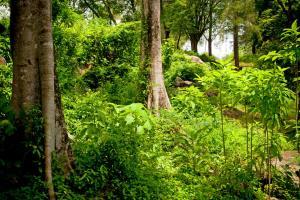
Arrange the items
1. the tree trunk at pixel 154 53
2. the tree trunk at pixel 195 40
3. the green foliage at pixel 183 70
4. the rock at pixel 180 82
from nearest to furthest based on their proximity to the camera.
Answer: the tree trunk at pixel 154 53 → the green foliage at pixel 183 70 → the rock at pixel 180 82 → the tree trunk at pixel 195 40

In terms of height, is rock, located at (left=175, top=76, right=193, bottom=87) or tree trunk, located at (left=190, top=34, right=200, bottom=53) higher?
tree trunk, located at (left=190, top=34, right=200, bottom=53)

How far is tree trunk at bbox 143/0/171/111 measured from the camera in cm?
974

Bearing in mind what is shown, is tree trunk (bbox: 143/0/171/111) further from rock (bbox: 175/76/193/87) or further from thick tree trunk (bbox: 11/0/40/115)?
rock (bbox: 175/76/193/87)

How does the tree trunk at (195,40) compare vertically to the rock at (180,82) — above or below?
above

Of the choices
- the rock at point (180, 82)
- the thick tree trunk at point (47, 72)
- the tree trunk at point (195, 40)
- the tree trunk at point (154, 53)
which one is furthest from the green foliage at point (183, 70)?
the tree trunk at point (195, 40)

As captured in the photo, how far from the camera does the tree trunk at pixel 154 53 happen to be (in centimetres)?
974

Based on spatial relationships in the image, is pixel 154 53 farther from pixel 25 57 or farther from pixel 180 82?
pixel 180 82

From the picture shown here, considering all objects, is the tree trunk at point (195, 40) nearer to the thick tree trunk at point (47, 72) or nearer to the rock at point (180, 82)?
the rock at point (180, 82)

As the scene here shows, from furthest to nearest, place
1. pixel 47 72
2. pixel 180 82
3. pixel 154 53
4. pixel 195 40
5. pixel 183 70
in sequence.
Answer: pixel 195 40
pixel 183 70
pixel 180 82
pixel 154 53
pixel 47 72

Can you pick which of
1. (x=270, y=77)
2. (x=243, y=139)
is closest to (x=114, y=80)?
(x=243, y=139)

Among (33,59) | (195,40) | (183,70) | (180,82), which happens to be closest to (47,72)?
(33,59)

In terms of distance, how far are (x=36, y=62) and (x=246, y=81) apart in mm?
3208

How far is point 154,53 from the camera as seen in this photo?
32.7 ft

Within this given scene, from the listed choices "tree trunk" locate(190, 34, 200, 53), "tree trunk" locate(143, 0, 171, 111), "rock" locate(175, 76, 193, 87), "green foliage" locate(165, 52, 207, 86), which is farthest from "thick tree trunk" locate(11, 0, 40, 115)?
"tree trunk" locate(190, 34, 200, 53)
